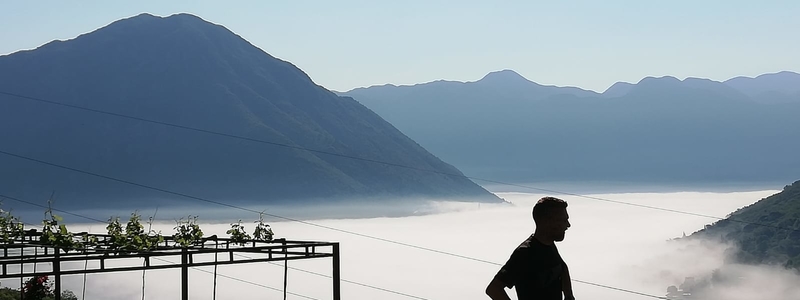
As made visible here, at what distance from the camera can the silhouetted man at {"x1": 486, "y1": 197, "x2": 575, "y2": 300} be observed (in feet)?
22.6

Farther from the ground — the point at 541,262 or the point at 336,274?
the point at 541,262

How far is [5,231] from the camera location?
24.5 metres

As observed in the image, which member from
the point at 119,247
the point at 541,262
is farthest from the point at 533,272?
the point at 119,247

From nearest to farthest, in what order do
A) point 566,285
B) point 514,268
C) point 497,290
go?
point 497,290 < point 514,268 < point 566,285

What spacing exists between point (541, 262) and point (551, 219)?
32 centimetres

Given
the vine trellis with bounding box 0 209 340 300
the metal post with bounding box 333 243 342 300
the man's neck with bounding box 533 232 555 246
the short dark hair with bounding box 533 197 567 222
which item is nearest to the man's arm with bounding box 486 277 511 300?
the man's neck with bounding box 533 232 555 246

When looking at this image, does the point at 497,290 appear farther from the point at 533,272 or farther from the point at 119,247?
the point at 119,247

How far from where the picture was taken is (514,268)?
271 inches

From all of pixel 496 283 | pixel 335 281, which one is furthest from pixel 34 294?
pixel 496 283

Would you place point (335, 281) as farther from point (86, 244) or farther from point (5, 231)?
point (5, 231)

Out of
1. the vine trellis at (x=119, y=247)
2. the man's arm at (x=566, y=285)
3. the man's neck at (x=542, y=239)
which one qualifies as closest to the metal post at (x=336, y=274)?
the vine trellis at (x=119, y=247)

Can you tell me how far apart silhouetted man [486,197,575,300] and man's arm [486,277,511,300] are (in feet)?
0.23

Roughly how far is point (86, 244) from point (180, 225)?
489cm

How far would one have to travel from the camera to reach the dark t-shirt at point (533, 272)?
6.89m
